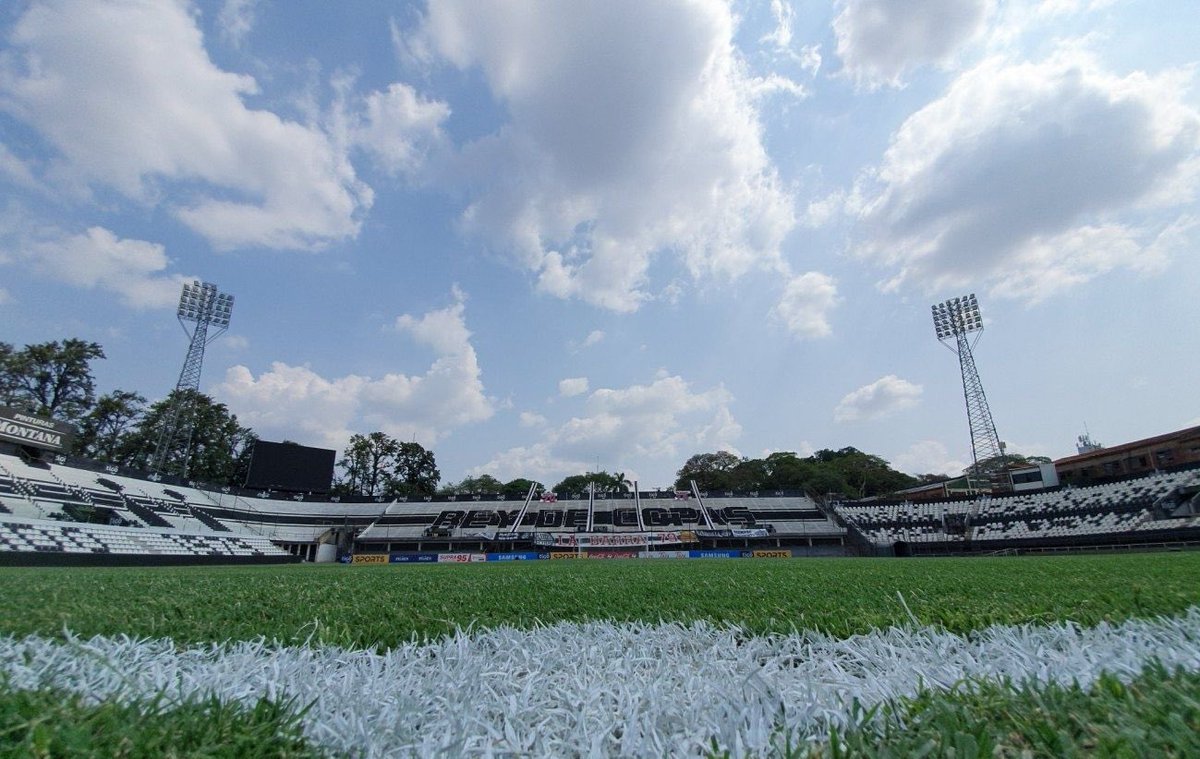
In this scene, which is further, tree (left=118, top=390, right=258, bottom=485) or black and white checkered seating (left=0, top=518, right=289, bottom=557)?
tree (left=118, top=390, right=258, bottom=485)

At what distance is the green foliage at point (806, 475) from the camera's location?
49688mm

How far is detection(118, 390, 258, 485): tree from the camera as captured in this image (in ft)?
120

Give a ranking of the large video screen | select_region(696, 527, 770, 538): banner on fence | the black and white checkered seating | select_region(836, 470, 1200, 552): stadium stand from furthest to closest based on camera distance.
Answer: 1. the large video screen
2. select_region(696, 527, 770, 538): banner on fence
3. select_region(836, 470, 1200, 552): stadium stand
4. the black and white checkered seating

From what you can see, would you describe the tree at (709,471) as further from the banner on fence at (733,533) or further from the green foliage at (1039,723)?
the green foliage at (1039,723)

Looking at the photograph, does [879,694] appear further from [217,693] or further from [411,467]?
[411,467]

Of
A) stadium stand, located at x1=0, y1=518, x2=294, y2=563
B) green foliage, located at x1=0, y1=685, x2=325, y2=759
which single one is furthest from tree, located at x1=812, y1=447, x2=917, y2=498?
green foliage, located at x1=0, y1=685, x2=325, y2=759

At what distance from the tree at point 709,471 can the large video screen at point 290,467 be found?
36.4m

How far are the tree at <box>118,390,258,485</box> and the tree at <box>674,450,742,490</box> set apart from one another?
141ft

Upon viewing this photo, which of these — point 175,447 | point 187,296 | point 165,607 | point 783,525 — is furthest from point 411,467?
point 165,607

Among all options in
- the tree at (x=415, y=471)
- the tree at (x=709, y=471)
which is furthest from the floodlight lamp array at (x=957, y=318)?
the tree at (x=415, y=471)

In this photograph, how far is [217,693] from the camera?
103 centimetres

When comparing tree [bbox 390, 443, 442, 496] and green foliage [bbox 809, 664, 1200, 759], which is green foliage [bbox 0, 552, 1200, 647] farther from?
tree [bbox 390, 443, 442, 496]

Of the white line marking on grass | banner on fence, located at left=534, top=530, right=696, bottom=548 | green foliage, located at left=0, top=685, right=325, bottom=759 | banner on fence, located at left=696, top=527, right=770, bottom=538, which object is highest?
green foliage, located at left=0, top=685, right=325, bottom=759

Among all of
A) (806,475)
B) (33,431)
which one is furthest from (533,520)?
(806,475)
